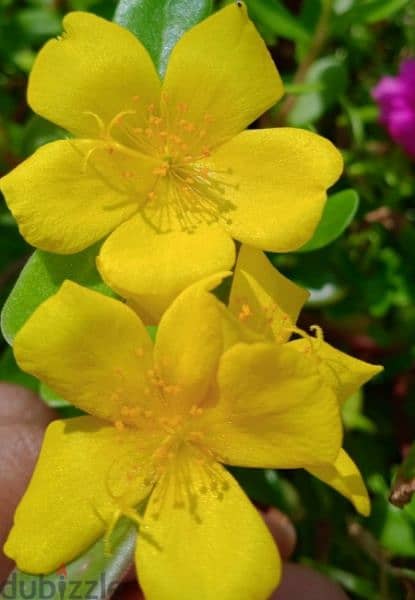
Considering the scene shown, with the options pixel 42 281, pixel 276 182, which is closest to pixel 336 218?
pixel 276 182

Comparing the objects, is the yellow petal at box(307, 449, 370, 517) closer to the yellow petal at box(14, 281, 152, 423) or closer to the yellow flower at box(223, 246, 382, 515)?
the yellow flower at box(223, 246, 382, 515)

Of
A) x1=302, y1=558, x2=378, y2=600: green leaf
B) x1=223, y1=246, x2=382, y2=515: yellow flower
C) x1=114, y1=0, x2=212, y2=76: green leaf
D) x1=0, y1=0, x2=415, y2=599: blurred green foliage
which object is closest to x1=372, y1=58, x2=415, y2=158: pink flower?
x1=0, y1=0, x2=415, y2=599: blurred green foliage

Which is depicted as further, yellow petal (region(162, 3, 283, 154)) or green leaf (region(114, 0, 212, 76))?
green leaf (region(114, 0, 212, 76))

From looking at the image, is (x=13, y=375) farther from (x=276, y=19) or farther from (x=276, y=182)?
(x=276, y=19)

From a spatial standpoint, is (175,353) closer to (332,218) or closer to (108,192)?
(108,192)

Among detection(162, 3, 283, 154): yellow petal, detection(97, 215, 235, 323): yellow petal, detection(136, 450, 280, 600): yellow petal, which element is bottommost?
detection(136, 450, 280, 600): yellow petal

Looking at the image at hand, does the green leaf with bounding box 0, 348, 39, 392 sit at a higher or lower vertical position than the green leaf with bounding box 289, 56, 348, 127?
lower

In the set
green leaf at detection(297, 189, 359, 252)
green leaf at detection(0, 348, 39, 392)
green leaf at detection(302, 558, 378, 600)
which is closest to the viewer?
green leaf at detection(297, 189, 359, 252)

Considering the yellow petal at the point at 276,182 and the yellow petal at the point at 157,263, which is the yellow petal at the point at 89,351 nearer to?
the yellow petal at the point at 157,263

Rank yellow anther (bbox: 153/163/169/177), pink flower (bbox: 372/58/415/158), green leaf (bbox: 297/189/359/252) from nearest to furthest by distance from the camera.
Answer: yellow anther (bbox: 153/163/169/177) < green leaf (bbox: 297/189/359/252) < pink flower (bbox: 372/58/415/158)

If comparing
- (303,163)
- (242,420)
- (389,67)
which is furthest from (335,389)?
(389,67)
